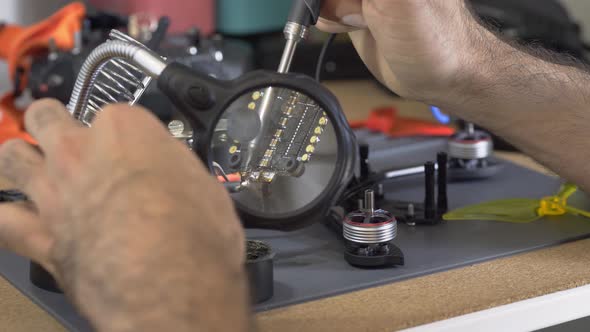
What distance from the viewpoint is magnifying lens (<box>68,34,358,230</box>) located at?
0.61m

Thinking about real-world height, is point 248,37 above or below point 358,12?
below

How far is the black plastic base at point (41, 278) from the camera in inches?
25.8

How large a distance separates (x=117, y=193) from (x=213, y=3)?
131 centimetres

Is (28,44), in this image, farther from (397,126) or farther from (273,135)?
(273,135)

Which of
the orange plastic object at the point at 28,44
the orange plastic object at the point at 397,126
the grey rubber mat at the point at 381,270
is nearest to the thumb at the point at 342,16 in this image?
the grey rubber mat at the point at 381,270

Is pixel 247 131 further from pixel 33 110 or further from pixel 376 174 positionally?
pixel 376 174

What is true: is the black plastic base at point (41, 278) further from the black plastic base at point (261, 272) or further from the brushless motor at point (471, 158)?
the brushless motor at point (471, 158)

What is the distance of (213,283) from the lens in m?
0.45

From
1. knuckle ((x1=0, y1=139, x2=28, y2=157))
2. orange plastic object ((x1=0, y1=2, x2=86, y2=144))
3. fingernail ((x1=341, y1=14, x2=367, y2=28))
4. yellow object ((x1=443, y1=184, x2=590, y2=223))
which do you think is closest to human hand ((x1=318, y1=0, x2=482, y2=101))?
fingernail ((x1=341, y1=14, x2=367, y2=28))

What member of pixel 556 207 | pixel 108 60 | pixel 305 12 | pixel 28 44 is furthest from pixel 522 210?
pixel 28 44

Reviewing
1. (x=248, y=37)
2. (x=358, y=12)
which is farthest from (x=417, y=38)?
(x=248, y=37)

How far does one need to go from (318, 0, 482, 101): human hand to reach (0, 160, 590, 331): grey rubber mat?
12cm

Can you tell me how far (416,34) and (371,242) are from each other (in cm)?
17

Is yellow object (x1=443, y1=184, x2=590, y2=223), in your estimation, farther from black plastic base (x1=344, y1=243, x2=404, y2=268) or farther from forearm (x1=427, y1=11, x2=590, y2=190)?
black plastic base (x1=344, y1=243, x2=404, y2=268)
